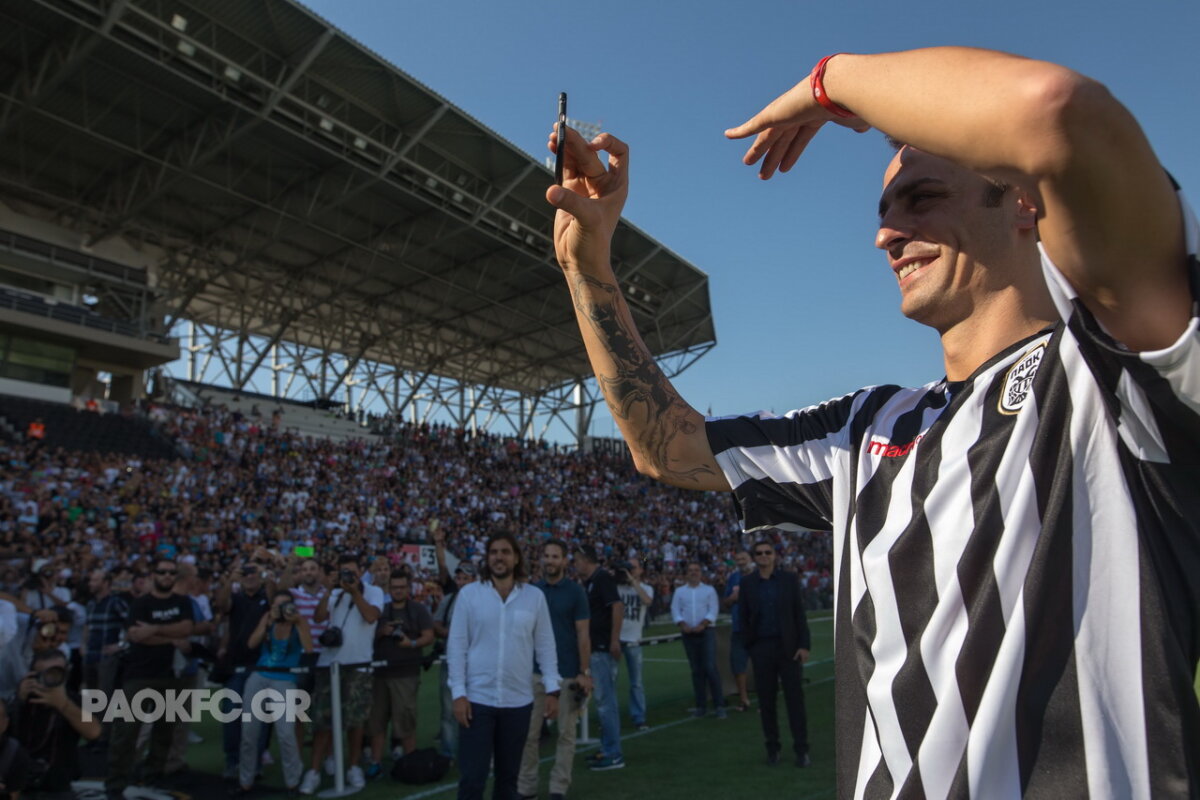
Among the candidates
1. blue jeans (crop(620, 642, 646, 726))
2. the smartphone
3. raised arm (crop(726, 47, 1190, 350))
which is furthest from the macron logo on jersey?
blue jeans (crop(620, 642, 646, 726))

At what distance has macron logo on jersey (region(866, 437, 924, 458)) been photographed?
137 centimetres

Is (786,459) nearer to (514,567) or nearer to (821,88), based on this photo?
(821,88)

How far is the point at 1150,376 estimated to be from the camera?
2.78 ft

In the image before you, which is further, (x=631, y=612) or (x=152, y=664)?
(x=631, y=612)

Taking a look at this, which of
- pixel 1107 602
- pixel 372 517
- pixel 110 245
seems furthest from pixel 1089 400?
pixel 110 245

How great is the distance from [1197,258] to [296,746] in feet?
25.3

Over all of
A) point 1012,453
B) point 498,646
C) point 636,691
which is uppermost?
point 1012,453

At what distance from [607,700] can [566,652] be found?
1001mm

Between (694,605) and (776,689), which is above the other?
(694,605)

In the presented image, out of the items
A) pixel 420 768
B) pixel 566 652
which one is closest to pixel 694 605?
pixel 566 652

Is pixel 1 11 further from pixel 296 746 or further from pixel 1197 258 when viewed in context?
pixel 1197 258

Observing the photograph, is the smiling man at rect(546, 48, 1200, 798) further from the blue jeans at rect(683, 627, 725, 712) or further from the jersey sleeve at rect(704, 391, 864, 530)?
the blue jeans at rect(683, 627, 725, 712)

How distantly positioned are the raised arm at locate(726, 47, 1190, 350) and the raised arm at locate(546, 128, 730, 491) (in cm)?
84

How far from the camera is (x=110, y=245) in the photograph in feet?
89.8
